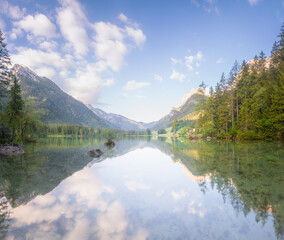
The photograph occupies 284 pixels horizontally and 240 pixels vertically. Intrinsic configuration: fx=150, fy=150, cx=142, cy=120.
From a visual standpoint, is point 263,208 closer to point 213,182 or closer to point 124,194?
point 213,182

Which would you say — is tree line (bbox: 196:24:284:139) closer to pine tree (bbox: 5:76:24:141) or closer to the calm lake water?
the calm lake water

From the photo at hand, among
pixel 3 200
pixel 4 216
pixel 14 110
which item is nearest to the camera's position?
pixel 4 216

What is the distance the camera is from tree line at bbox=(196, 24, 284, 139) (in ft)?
135

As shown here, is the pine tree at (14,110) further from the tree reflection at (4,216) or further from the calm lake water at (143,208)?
the tree reflection at (4,216)

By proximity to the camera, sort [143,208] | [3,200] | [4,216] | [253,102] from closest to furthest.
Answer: [4,216]
[143,208]
[3,200]
[253,102]

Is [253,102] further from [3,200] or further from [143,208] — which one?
[3,200]

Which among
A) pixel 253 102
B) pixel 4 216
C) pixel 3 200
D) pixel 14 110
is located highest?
pixel 253 102

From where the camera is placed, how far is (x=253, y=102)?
160 feet

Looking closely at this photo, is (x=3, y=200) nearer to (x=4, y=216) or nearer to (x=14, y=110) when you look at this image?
(x=4, y=216)

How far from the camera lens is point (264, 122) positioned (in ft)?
A: 139

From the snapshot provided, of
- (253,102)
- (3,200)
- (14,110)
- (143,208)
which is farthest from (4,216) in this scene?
(253,102)

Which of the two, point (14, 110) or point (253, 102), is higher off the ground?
point (253, 102)

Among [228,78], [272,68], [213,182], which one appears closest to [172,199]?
[213,182]

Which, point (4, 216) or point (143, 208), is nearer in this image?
point (4, 216)
